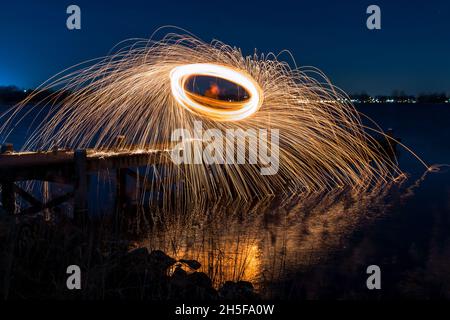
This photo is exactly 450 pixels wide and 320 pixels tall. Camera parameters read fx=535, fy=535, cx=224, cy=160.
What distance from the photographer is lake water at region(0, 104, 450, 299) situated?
12.0 m

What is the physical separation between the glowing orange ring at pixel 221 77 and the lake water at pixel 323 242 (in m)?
3.46

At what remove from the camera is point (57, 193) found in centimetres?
2069

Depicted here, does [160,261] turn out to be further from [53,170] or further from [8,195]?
[8,195]

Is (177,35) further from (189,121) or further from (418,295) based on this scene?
(418,295)

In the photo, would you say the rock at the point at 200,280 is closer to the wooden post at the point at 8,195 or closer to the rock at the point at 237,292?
the rock at the point at 237,292

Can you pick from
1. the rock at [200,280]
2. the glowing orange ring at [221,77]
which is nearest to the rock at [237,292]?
the rock at [200,280]

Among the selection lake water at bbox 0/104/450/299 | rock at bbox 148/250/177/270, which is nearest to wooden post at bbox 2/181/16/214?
lake water at bbox 0/104/450/299

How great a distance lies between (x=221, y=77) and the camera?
14.8 metres

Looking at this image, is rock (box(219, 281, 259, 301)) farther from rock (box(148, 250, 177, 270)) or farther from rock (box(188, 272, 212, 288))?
rock (box(148, 250, 177, 270))

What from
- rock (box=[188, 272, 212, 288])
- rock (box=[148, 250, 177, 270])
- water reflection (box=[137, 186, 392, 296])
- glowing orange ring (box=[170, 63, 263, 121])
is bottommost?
rock (box=[188, 272, 212, 288])

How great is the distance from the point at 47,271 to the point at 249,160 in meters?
14.5

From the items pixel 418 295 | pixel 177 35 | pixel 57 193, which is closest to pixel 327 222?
pixel 418 295

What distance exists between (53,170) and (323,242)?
8.20 metres

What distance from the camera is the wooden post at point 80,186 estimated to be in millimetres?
15961
